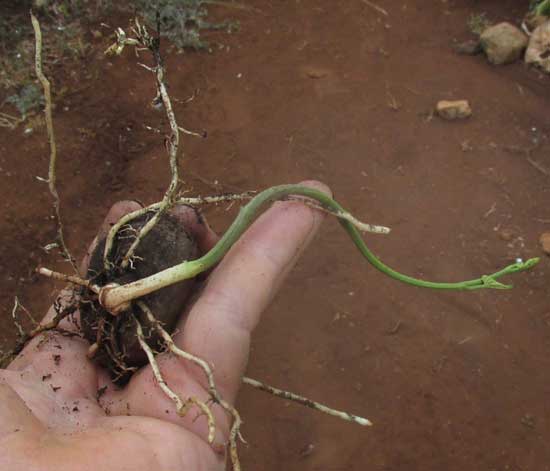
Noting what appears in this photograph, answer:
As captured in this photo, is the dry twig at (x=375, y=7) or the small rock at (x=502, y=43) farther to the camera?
the dry twig at (x=375, y=7)

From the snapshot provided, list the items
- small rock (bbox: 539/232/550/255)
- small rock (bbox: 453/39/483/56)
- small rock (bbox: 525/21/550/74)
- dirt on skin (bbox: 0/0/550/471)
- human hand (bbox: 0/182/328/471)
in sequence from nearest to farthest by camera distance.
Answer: human hand (bbox: 0/182/328/471) < dirt on skin (bbox: 0/0/550/471) < small rock (bbox: 539/232/550/255) < small rock (bbox: 525/21/550/74) < small rock (bbox: 453/39/483/56)

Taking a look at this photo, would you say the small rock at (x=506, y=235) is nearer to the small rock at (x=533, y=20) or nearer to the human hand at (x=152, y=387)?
the human hand at (x=152, y=387)

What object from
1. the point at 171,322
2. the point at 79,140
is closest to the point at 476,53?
the point at 79,140

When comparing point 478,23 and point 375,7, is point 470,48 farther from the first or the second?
point 375,7

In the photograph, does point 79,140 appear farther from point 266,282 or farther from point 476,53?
point 476,53

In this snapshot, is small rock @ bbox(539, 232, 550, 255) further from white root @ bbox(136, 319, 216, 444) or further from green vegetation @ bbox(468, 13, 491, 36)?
white root @ bbox(136, 319, 216, 444)

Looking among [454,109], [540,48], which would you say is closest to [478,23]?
[540,48]

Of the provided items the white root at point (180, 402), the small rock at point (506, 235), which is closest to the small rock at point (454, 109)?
the small rock at point (506, 235)

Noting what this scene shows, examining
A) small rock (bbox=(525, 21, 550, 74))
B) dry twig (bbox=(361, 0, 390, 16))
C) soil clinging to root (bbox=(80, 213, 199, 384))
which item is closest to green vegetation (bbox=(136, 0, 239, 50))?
dry twig (bbox=(361, 0, 390, 16))
